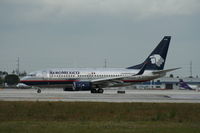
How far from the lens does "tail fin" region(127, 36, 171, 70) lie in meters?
64.8

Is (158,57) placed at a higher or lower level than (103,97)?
higher

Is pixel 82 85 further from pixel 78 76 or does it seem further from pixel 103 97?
pixel 103 97

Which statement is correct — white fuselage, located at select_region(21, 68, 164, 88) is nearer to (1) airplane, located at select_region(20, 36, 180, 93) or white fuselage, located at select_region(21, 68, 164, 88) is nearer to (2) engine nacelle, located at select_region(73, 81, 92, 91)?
(1) airplane, located at select_region(20, 36, 180, 93)

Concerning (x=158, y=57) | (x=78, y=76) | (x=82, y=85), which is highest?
(x=158, y=57)
